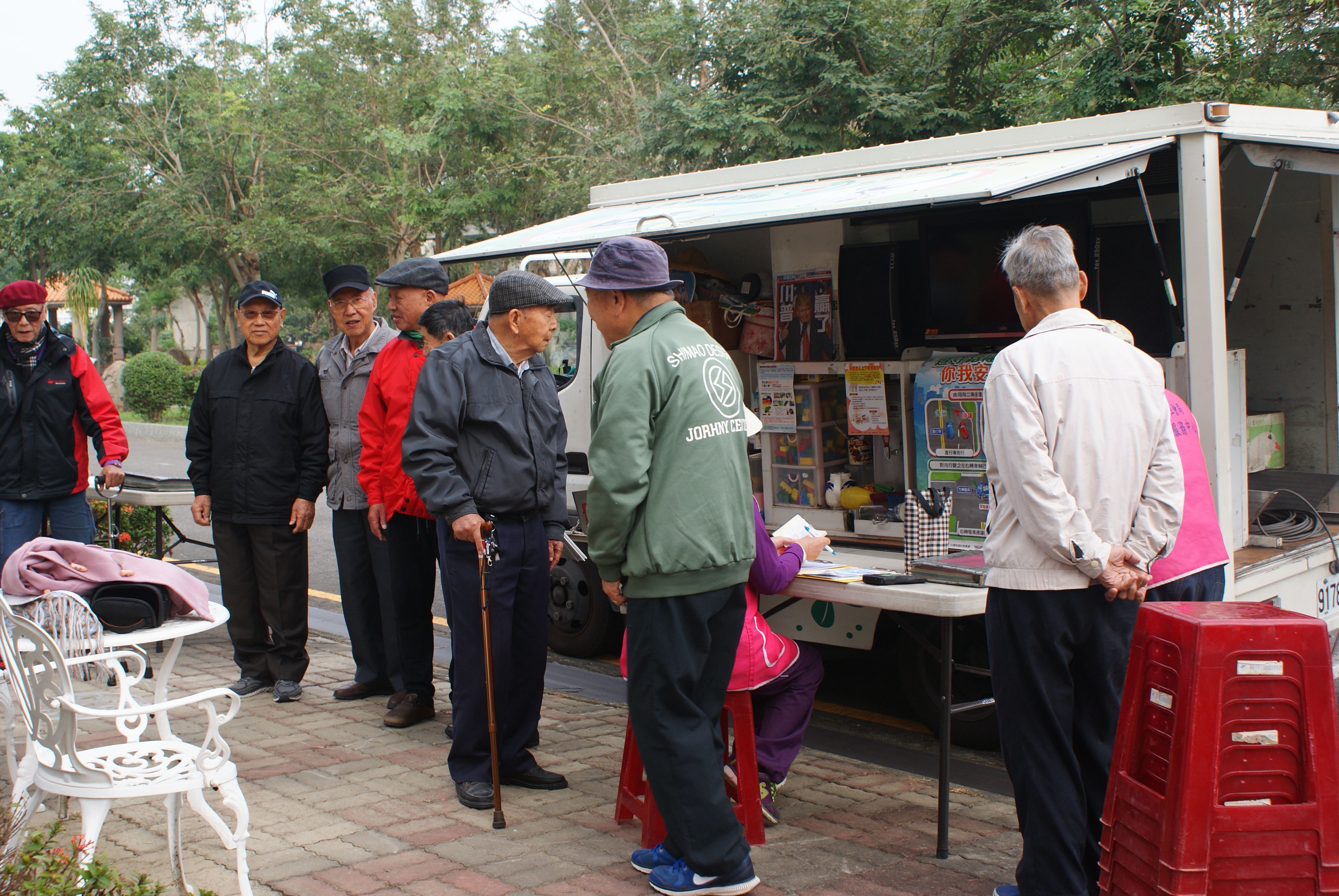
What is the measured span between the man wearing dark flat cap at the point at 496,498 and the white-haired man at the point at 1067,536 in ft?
5.81

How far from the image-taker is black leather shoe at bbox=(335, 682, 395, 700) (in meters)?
5.59

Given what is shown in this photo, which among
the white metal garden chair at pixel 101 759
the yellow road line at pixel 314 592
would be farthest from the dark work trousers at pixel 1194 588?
the yellow road line at pixel 314 592

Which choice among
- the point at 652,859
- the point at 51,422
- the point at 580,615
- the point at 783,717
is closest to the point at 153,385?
the point at 51,422

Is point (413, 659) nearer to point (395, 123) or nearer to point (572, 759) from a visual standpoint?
point (572, 759)

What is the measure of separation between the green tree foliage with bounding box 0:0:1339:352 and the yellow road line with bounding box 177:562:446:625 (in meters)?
8.76

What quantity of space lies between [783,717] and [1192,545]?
1.43 meters

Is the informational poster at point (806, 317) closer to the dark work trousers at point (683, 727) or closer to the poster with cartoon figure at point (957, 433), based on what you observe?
the poster with cartoon figure at point (957, 433)

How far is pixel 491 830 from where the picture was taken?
155 inches

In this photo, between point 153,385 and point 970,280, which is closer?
point 970,280

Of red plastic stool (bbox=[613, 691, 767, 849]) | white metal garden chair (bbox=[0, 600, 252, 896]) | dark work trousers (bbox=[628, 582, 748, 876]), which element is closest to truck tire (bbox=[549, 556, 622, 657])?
red plastic stool (bbox=[613, 691, 767, 849])

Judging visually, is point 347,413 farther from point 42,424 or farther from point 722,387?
point 722,387

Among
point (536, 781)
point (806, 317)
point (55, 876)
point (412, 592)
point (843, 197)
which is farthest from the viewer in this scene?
point (806, 317)

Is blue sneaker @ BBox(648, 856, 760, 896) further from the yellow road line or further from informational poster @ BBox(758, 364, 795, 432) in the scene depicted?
the yellow road line

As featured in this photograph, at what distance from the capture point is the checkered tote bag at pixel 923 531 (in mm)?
4383
